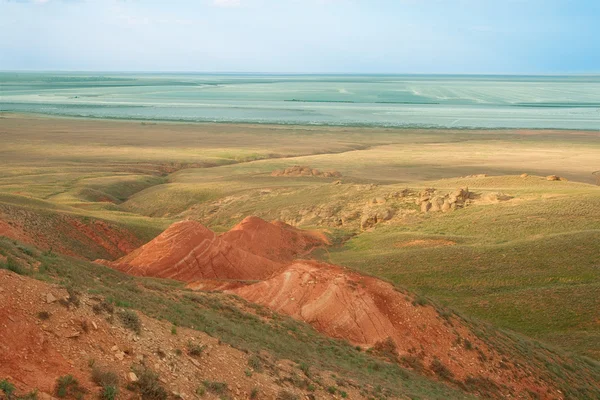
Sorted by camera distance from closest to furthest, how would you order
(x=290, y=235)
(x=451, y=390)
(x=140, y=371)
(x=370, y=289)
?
(x=140, y=371) → (x=451, y=390) → (x=370, y=289) → (x=290, y=235)

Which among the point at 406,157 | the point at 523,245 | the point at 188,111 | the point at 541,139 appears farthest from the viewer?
the point at 188,111

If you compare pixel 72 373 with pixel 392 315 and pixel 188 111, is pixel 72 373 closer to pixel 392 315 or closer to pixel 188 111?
pixel 392 315

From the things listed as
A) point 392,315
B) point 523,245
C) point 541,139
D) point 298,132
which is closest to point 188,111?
point 298,132

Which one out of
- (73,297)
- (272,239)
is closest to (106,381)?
(73,297)

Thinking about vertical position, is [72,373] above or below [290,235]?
above

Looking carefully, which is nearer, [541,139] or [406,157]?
[406,157]

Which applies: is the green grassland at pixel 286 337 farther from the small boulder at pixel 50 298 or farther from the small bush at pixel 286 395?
the small bush at pixel 286 395
